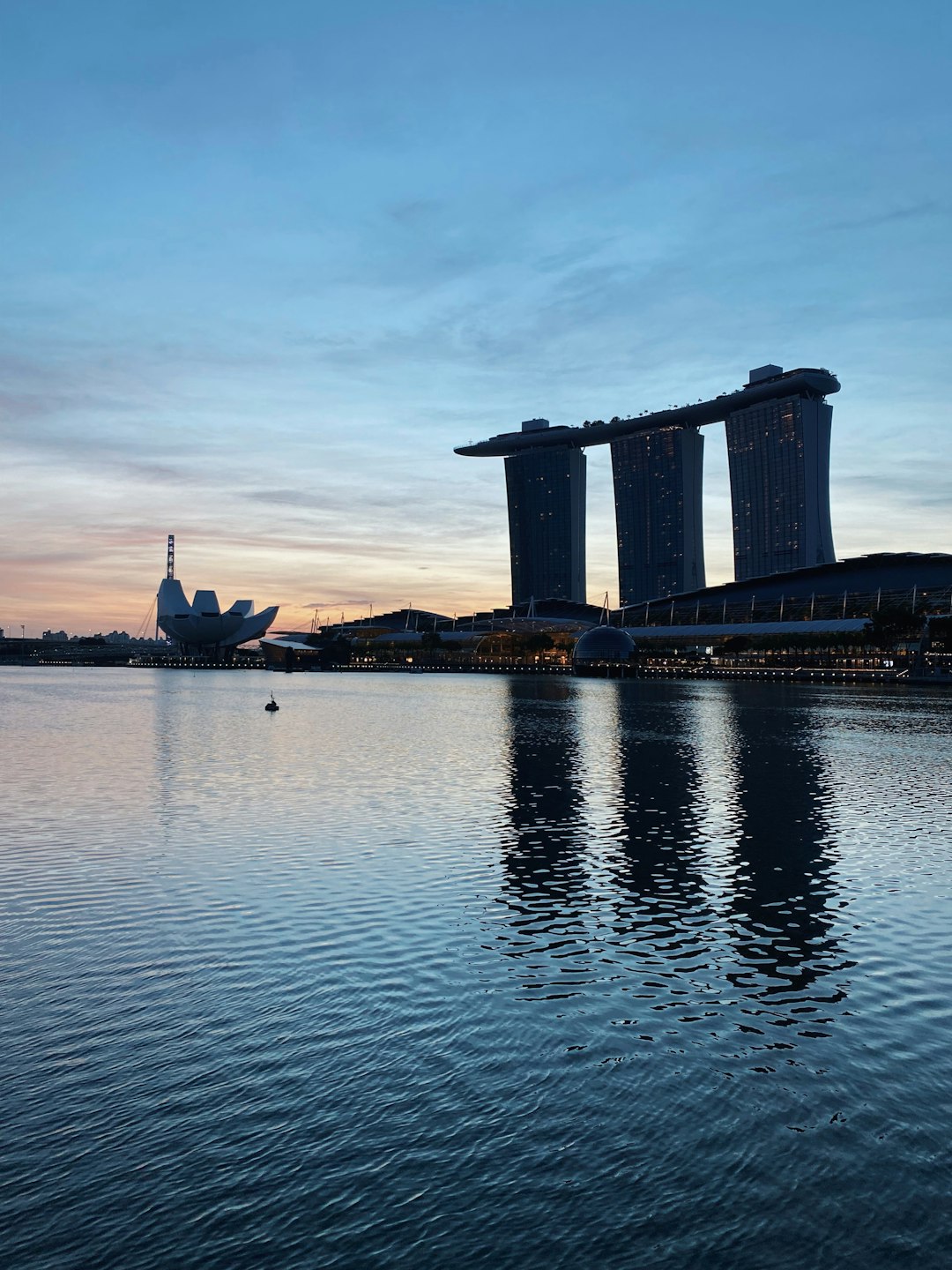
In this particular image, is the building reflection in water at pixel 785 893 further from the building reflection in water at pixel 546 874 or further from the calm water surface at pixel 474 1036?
the building reflection in water at pixel 546 874

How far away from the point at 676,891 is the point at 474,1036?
9.74 meters

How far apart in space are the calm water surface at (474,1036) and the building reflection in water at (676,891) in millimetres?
104

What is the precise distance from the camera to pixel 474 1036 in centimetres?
1275

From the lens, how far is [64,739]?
57.9m

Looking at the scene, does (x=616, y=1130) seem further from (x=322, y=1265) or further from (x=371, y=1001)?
(x=371, y=1001)

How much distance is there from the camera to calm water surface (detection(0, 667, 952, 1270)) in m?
8.52

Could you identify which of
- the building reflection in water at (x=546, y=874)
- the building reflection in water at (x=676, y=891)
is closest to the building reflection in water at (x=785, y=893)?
the building reflection in water at (x=676, y=891)

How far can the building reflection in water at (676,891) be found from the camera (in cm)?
1465

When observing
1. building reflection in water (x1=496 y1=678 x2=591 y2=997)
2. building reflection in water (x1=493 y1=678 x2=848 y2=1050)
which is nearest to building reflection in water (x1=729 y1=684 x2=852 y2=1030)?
building reflection in water (x1=493 y1=678 x2=848 y2=1050)

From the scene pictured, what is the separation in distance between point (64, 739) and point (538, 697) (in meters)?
71.4

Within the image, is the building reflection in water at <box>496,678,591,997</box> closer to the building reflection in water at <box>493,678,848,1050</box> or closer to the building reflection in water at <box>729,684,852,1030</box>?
the building reflection in water at <box>493,678,848,1050</box>

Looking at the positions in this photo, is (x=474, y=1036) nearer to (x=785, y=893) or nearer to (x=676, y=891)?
(x=676, y=891)

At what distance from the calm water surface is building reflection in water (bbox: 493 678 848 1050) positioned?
0.10 metres

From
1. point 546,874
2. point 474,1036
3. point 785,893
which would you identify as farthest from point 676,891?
point 474,1036
